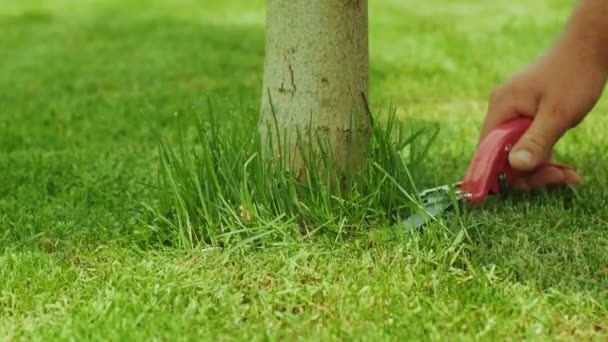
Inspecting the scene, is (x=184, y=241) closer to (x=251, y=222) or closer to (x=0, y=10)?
(x=251, y=222)

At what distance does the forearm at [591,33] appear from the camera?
2.77 metres

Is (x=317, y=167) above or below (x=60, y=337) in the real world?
above

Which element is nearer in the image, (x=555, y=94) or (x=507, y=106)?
(x=555, y=94)

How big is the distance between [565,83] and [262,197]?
88 centimetres

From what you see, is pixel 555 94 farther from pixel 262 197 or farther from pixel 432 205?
pixel 262 197

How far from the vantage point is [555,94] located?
2.80 meters

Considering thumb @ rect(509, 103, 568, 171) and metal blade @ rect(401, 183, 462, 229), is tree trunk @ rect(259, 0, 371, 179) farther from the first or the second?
thumb @ rect(509, 103, 568, 171)

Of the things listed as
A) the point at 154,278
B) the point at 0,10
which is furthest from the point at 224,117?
the point at 0,10

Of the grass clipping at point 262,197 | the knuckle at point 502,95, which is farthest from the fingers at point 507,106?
the grass clipping at point 262,197

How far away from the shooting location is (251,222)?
8.77ft

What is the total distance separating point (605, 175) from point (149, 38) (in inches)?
165

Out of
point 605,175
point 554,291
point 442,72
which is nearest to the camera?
point 554,291

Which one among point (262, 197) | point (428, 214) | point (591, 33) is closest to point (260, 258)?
point (262, 197)

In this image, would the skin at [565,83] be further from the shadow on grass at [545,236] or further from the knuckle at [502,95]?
the shadow on grass at [545,236]
